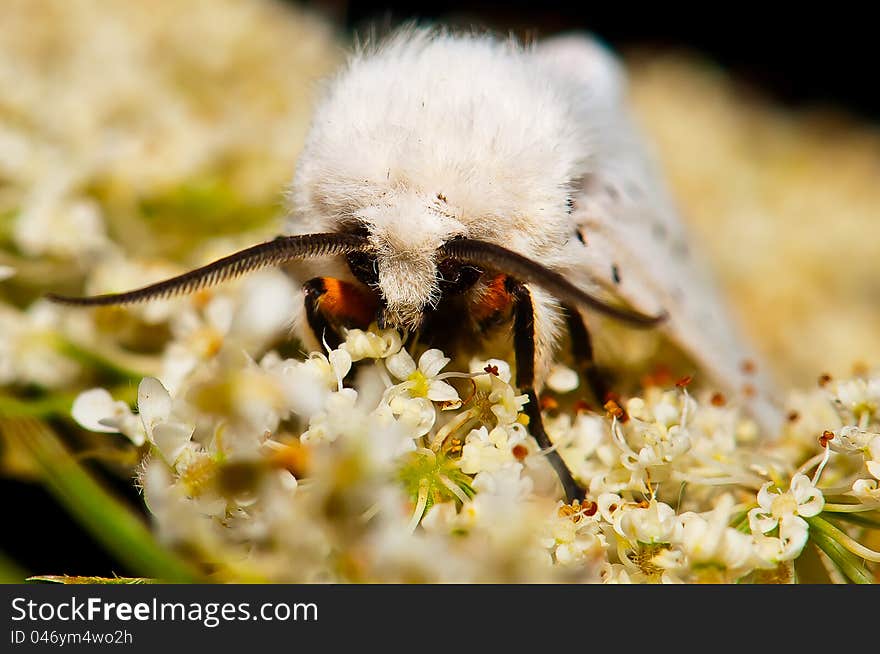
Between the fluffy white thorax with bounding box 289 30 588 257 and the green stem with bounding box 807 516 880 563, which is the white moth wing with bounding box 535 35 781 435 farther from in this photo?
the green stem with bounding box 807 516 880 563

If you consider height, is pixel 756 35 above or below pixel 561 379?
above

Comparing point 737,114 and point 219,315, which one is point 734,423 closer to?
point 219,315

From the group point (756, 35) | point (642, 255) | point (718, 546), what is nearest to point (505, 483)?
point (718, 546)

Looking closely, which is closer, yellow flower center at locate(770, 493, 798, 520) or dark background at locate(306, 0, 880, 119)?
yellow flower center at locate(770, 493, 798, 520)

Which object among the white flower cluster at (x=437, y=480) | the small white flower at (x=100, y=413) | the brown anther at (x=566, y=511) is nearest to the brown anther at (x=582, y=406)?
the white flower cluster at (x=437, y=480)

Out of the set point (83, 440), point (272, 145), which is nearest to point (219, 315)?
point (83, 440)

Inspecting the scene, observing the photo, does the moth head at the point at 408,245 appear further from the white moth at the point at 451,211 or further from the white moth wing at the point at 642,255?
the white moth wing at the point at 642,255

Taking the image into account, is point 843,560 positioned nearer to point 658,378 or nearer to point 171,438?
point 658,378

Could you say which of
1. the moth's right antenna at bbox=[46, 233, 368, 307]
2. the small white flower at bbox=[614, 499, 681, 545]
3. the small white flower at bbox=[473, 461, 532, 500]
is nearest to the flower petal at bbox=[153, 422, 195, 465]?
Answer: the moth's right antenna at bbox=[46, 233, 368, 307]
